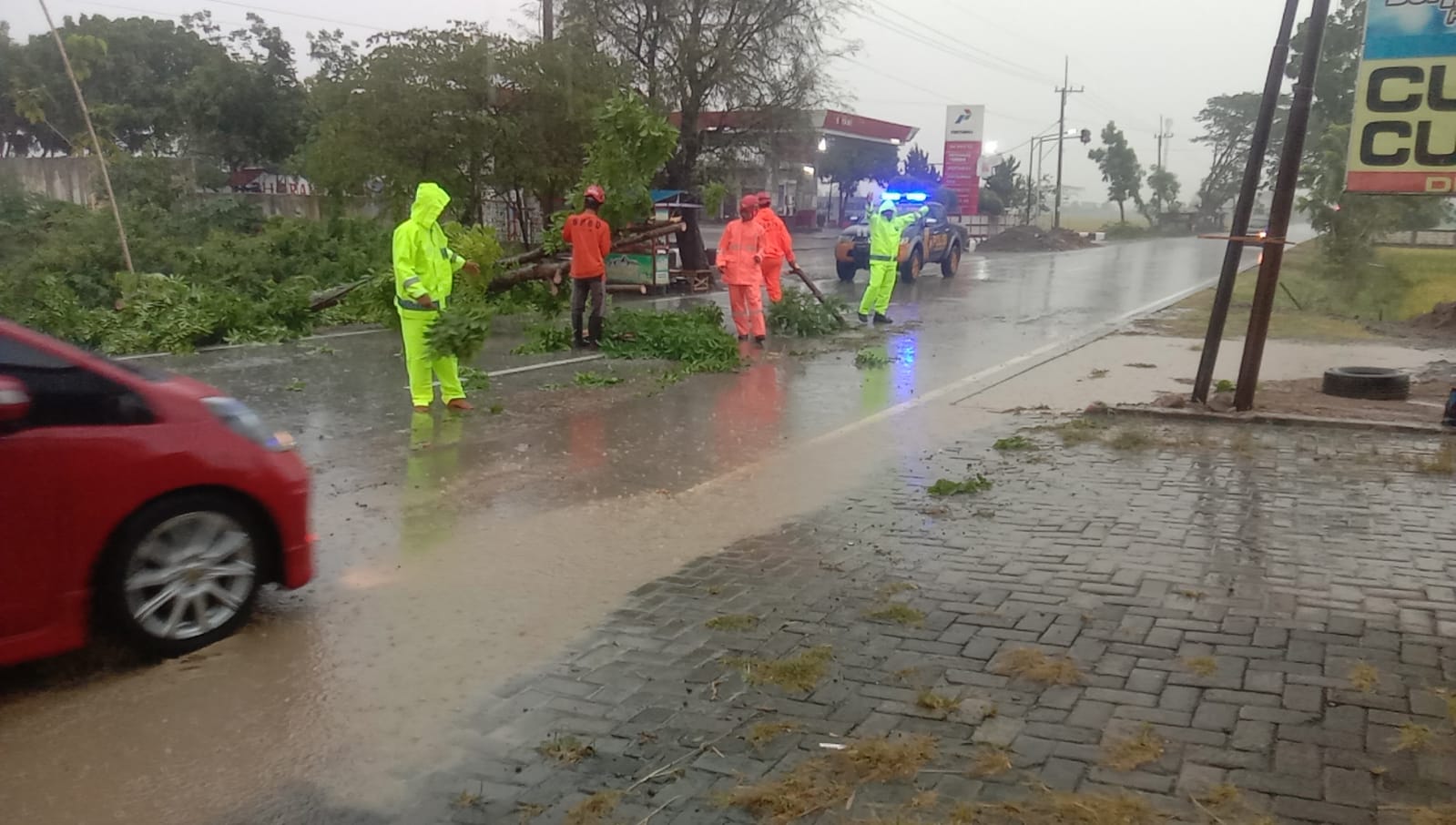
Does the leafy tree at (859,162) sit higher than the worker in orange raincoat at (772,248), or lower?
higher

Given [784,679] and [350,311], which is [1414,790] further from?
[350,311]

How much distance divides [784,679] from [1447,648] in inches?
104

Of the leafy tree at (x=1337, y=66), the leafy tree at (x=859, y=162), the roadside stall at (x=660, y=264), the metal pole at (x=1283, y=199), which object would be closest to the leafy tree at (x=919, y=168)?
the leafy tree at (x=859, y=162)

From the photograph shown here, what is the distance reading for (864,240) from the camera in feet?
84.4

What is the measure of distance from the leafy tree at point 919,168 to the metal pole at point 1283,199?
40352 mm

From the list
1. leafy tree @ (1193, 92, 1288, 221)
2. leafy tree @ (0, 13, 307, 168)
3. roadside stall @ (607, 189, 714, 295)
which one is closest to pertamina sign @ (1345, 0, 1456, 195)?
roadside stall @ (607, 189, 714, 295)

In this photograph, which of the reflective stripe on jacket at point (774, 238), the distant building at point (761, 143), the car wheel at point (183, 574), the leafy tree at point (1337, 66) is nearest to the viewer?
the car wheel at point (183, 574)

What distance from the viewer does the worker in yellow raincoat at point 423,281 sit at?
9164 millimetres

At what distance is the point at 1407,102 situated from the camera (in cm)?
766

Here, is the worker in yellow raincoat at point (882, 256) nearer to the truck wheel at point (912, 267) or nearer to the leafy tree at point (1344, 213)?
the truck wheel at point (912, 267)

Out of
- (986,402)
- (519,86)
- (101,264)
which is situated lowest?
(986,402)

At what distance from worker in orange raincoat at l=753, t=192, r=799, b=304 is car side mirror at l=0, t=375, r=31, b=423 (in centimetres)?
1105

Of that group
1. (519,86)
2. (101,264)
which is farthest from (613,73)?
(101,264)

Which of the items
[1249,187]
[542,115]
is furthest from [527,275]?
[1249,187]
